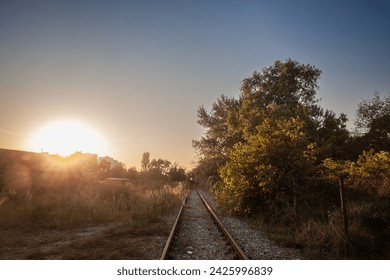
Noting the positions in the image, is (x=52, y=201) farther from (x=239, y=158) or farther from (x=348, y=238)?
(x=348, y=238)

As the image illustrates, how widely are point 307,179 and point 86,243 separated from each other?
8.36 m

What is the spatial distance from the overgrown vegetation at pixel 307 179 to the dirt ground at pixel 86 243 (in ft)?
12.8

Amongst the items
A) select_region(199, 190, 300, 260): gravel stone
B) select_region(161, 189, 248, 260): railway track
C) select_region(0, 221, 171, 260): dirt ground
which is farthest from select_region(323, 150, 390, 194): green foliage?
select_region(0, 221, 171, 260): dirt ground

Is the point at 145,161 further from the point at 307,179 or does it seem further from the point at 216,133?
the point at 307,179

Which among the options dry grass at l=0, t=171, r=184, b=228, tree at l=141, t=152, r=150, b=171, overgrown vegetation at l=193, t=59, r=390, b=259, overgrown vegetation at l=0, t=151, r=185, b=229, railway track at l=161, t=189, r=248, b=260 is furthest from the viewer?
tree at l=141, t=152, r=150, b=171

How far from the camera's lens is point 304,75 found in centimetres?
2295

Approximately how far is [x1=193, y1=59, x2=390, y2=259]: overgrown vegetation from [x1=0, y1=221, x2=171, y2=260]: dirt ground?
154 inches

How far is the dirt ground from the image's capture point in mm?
6211

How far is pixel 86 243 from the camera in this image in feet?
23.4

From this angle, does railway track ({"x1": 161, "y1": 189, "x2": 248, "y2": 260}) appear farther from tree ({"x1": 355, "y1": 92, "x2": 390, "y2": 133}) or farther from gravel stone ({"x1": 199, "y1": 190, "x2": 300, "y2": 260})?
tree ({"x1": 355, "y1": 92, "x2": 390, "y2": 133})

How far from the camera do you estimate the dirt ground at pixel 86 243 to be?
6.21m

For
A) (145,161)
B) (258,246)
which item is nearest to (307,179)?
(258,246)
